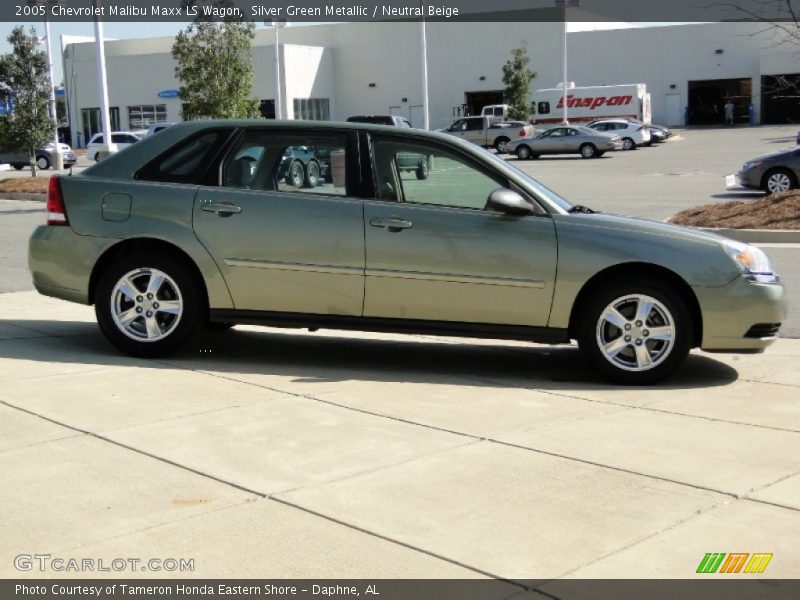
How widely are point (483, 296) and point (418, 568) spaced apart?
337cm

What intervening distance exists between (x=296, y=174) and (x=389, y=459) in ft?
9.16

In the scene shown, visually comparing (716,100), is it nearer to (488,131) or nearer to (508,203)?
(488,131)

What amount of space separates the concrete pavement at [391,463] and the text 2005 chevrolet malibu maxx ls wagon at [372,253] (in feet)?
1.19

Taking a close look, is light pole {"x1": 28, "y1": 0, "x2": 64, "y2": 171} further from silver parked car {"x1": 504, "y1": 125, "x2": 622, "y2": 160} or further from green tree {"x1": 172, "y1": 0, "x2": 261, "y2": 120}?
silver parked car {"x1": 504, "y1": 125, "x2": 622, "y2": 160}

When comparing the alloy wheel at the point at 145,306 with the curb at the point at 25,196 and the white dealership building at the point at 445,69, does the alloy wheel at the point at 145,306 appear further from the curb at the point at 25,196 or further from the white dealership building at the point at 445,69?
the white dealership building at the point at 445,69

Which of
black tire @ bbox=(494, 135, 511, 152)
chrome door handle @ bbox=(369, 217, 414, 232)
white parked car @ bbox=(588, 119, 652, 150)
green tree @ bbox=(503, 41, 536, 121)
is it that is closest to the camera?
chrome door handle @ bbox=(369, 217, 414, 232)

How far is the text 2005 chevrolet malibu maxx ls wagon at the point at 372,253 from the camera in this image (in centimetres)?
714

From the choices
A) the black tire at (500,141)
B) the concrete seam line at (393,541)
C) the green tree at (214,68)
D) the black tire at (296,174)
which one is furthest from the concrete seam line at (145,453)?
the black tire at (500,141)

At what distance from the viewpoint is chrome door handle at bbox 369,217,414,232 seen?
23.8 feet

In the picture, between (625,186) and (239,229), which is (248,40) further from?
(239,229)

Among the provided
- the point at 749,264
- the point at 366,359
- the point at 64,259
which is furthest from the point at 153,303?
the point at 749,264

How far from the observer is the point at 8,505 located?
15.2 ft

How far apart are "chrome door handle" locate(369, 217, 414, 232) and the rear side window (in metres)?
1.31

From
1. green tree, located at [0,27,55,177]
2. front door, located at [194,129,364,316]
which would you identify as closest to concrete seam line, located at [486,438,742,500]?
front door, located at [194,129,364,316]
